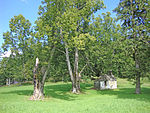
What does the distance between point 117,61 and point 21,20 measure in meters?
25.2

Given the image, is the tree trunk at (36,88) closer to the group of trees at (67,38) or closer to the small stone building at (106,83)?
the group of trees at (67,38)

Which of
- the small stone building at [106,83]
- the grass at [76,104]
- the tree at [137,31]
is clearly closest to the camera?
the grass at [76,104]

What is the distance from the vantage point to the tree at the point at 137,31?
25188 mm

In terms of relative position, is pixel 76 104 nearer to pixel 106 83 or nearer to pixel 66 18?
pixel 66 18

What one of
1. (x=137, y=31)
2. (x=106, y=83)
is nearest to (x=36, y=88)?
(x=137, y=31)

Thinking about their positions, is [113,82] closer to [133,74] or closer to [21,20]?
[133,74]

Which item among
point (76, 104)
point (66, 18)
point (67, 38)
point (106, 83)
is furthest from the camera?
point (106, 83)

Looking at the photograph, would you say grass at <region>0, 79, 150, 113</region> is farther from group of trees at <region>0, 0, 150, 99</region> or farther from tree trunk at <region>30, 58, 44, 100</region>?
group of trees at <region>0, 0, 150, 99</region>

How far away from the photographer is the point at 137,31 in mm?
26719

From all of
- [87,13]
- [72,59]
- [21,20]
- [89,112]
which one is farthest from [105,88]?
[89,112]

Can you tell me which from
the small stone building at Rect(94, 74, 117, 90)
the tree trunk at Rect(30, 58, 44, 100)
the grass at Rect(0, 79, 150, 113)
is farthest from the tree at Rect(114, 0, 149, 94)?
the tree trunk at Rect(30, 58, 44, 100)

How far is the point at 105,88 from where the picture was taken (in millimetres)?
39156

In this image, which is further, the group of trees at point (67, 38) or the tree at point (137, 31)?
the tree at point (137, 31)

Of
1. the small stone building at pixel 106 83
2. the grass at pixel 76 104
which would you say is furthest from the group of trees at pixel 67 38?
the small stone building at pixel 106 83
